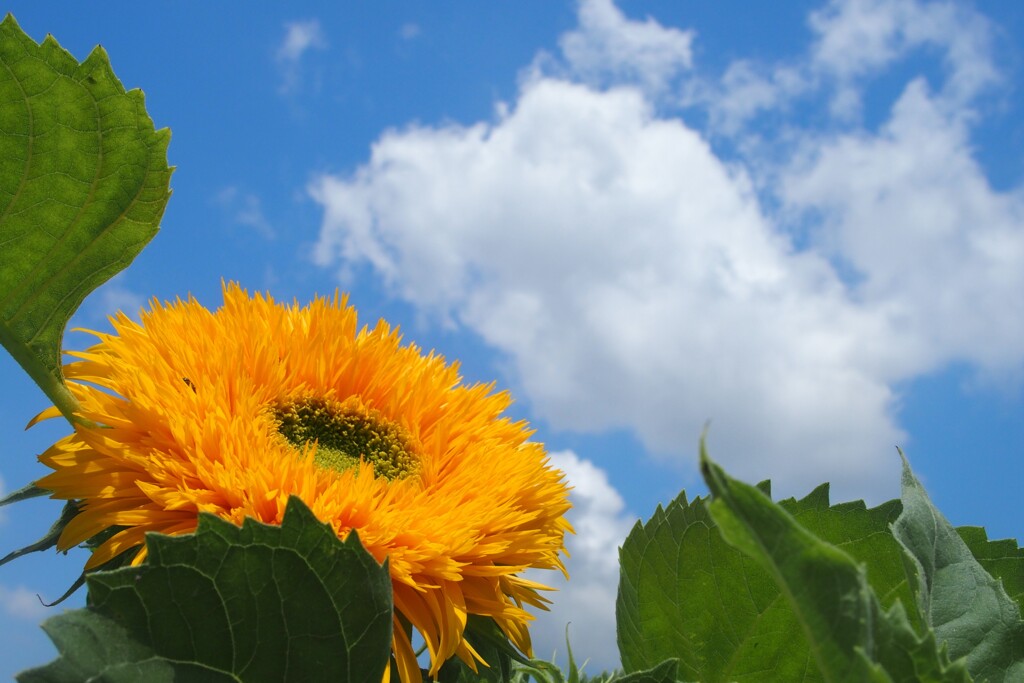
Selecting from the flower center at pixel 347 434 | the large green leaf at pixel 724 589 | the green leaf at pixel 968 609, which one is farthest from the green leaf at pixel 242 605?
the flower center at pixel 347 434

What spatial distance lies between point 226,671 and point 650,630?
817 mm

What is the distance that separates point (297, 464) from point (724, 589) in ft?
2.55

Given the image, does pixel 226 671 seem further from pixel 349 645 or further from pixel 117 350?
pixel 117 350

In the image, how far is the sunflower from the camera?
1.58 m

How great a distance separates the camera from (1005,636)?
1392mm

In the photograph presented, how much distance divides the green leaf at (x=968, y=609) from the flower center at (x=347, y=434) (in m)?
1.10

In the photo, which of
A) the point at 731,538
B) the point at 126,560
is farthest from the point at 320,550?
the point at 126,560

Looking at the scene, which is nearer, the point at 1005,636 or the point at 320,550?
the point at 320,550

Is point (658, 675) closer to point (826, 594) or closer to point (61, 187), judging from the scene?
point (826, 594)

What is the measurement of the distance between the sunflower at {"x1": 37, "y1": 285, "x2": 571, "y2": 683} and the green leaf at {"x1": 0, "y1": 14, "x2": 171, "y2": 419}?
15 cm

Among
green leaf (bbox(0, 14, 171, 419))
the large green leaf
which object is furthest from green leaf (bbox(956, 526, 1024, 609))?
green leaf (bbox(0, 14, 171, 419))

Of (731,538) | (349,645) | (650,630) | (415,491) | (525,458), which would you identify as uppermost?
(525,458)

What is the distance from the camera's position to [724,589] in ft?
5.27

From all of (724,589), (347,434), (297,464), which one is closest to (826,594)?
(724,589)
